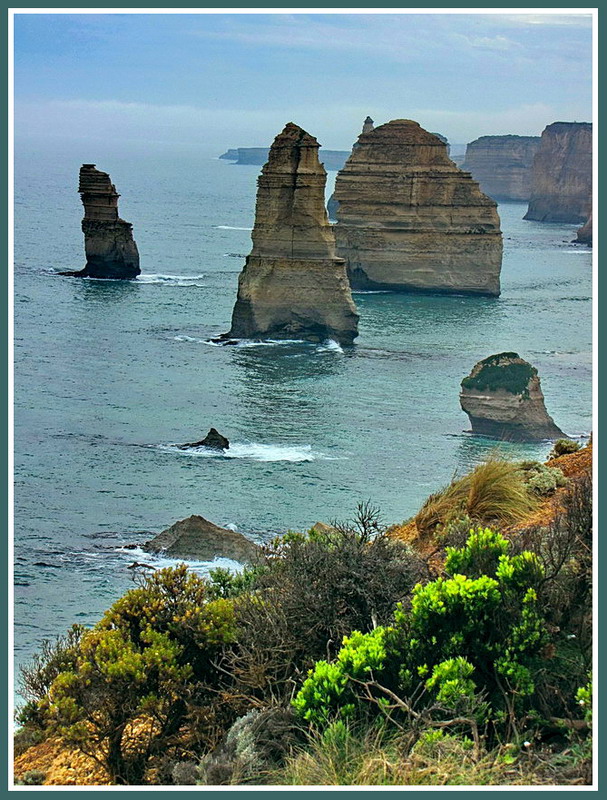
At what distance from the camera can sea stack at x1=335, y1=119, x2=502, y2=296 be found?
84000 millimetres

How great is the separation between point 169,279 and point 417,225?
1681 centimetres

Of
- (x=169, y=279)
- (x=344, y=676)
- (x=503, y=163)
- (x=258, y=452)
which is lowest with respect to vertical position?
(x=258, y=452)

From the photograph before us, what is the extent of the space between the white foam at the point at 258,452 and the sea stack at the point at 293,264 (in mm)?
22422

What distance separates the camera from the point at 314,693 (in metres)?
9.30

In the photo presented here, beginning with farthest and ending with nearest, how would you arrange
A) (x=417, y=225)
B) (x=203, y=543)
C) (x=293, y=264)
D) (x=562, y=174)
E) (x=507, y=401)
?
(x=562, y=174) < (x=417, y=225) < (x=293, y=264) < (x=507, y=401) < (x=203, y=543)

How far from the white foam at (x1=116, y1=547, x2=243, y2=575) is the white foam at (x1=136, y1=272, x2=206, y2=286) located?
56.3 metres

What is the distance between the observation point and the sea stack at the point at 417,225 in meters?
84.0

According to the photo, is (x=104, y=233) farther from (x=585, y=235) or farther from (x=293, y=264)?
(x=585, y=235)

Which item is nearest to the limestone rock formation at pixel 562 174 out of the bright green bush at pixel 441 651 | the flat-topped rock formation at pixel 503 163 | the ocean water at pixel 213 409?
the flat-topped rock formation at pixel 503 163

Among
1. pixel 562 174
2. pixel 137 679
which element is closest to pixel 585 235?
pixel 562 174

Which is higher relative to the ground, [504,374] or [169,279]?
[169,279]

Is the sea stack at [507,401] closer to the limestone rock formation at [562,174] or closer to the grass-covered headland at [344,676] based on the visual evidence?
the grass-covered headland at [344,676]

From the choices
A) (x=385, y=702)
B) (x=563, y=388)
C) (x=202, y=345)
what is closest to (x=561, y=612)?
(x=385, y=702)

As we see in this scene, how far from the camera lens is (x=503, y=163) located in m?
188
